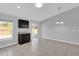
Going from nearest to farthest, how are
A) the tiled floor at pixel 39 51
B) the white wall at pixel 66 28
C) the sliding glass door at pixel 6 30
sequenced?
the tiled floor at pixel 39 51, the sliding glass door at pixel 6 30, the white wall at pixel 66 28

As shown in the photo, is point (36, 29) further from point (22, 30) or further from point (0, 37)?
point (0, 37)

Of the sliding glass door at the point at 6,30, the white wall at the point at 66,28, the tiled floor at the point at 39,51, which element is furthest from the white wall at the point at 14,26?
the white wall at the point at 66,28

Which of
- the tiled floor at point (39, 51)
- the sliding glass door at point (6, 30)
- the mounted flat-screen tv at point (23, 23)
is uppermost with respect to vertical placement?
the mounted flat-screen tv at point (23, 23)

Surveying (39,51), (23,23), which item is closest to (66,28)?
(23,23)

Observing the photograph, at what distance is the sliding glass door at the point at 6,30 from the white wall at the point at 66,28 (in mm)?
4888

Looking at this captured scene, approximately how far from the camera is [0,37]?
18.5 ft

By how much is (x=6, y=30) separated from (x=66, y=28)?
5.35 meters

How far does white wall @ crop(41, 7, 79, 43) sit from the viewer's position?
7.32 metres

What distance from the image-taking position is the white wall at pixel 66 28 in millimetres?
7324

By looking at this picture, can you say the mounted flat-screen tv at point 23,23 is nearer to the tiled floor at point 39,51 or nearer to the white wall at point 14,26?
the white wall at point 14,26

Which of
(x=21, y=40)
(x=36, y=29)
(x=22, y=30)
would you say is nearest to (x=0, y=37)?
(x=21, y=40)

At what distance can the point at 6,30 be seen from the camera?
6184 mm

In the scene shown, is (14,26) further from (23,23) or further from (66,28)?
(66,28)

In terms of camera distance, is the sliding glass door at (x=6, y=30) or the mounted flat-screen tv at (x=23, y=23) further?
the mounted flat-screen tv at (x=23, y=23)
